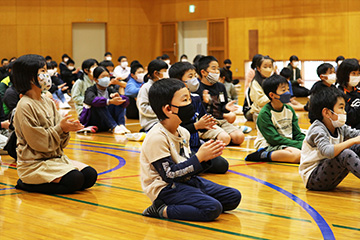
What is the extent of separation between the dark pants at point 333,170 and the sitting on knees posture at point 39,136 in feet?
6.49

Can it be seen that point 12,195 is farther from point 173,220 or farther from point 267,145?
point 267,145

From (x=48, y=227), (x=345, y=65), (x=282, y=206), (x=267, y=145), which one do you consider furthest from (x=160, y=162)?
(x=345, y=65)

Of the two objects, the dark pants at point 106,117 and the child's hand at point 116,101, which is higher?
the child's hand at point 116,101

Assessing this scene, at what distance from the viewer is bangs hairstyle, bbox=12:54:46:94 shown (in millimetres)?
4391

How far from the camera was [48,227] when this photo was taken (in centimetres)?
353

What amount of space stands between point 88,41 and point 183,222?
66.6 feet

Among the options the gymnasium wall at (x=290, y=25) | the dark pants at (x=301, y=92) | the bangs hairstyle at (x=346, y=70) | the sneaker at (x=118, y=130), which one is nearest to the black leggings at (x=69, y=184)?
the bangs hairstyle at (x=346, y=70)

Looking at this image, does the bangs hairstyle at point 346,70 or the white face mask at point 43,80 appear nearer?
the white face mask at point 43,80

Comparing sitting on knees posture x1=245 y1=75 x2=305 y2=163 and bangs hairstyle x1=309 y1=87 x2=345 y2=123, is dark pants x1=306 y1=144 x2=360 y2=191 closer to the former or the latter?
bangs hairstyle x1=309 y1=87 x2=345 y2=123

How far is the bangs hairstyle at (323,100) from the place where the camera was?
438cm

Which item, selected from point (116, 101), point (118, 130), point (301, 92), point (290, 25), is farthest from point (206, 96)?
point (290, 25)

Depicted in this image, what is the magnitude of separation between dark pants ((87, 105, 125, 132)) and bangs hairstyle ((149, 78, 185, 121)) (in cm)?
535

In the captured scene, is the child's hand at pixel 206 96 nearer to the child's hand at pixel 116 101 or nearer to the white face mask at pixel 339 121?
the white face mask at pixel 339 121

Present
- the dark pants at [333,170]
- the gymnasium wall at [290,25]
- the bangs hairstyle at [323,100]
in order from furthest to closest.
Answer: the gymnasium wall at [290,25] < the bangs hairstyle at [323,100] < the dark pants at [333,170]
